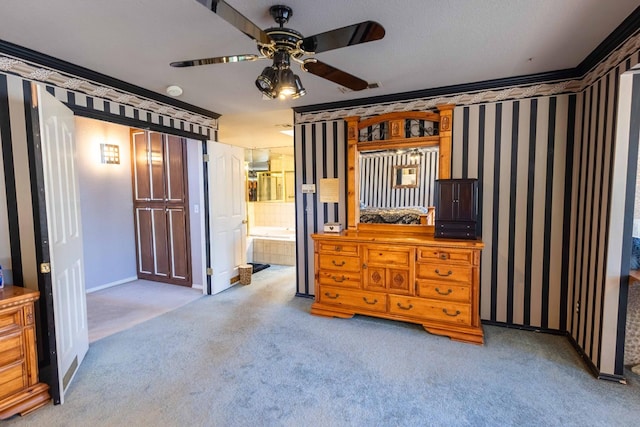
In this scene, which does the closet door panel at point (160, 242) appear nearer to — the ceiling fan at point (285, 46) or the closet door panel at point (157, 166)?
the closet door panel at point (157, 166)

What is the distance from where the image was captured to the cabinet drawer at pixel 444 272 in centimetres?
278

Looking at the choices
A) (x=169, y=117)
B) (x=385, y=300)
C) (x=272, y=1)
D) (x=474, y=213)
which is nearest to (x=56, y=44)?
(x=169, y=117)

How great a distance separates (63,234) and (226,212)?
7.51ft

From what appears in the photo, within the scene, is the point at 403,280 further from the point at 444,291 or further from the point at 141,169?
the point at 141,169

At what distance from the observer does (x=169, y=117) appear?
11.6ft

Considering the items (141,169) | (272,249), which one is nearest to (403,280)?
(272,249)

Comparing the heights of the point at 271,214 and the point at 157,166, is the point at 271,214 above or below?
below

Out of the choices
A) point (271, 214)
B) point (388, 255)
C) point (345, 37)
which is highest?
point (345, 37)

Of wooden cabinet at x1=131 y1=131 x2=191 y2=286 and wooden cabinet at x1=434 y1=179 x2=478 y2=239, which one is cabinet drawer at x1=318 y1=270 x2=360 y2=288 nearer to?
wooden cabinet at x1=434 y1=179 x2=478 y2=239

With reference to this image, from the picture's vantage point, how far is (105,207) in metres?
4.46

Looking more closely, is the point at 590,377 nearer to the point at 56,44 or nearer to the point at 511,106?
the point at 511,106

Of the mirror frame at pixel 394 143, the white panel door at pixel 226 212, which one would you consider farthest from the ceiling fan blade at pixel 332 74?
the white panel door at pixel 226 212

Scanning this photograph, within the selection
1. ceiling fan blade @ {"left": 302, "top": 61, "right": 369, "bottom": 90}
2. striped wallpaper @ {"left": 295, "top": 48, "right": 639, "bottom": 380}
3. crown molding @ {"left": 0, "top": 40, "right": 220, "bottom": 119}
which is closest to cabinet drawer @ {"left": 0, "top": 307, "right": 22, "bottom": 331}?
crown molding @ {"left": 0, "top": 40, "right": 220, "bottom": 119}

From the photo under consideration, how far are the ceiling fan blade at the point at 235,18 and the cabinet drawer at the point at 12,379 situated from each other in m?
2.43
